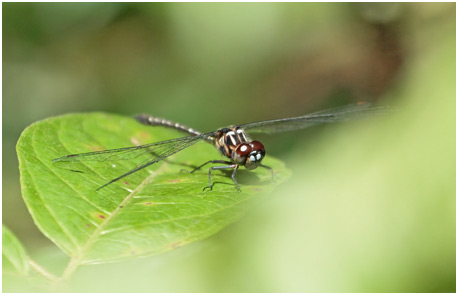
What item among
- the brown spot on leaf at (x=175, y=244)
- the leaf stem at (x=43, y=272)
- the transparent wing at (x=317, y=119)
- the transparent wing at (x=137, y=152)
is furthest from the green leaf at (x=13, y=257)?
the transparent wing at (x=317, y=119)

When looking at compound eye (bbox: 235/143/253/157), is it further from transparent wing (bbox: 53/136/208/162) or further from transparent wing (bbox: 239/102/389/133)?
transparent wing (bbox: 239/102/389/133)

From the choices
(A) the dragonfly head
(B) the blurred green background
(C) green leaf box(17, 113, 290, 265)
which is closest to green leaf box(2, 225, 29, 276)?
(C) green leaf box(17, 113, 290, 265)

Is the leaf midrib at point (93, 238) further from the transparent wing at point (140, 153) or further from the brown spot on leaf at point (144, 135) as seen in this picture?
the brown spot on leaf at point (144, 135)

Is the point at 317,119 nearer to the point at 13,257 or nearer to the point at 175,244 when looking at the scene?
the point at 175,244

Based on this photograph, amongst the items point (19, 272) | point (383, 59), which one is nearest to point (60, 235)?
point (19, 272)

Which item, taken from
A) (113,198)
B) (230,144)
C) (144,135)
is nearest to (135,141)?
(144,135)
